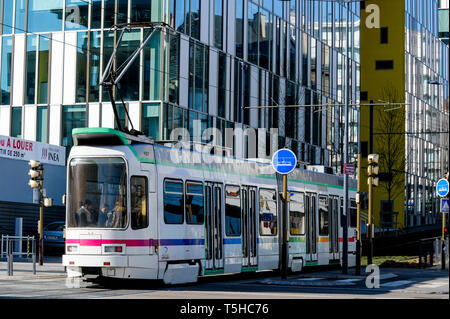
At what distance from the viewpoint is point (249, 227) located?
23.5 meters

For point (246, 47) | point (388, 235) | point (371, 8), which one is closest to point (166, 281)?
point (246, 47)

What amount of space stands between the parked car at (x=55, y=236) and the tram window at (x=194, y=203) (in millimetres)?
17287

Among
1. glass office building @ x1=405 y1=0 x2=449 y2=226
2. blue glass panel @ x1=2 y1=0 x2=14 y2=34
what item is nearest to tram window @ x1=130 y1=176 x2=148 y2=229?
blue glass panel @ x1=2 y1=0 x2=14 y2=34

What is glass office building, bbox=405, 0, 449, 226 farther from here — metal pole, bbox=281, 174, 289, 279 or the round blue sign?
the round blue sign

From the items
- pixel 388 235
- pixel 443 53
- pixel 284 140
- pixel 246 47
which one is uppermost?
pixel 443 53

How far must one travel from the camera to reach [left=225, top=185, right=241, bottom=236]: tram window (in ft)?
73.2

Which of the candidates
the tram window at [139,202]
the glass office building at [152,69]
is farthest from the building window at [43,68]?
the tram window at [139,202]

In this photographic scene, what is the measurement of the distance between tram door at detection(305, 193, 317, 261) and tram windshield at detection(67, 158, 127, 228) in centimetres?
1008

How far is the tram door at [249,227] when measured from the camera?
23.2 meters

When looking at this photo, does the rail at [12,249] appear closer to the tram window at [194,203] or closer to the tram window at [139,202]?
the tram window at [194,203]

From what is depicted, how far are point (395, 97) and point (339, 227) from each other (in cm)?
4462

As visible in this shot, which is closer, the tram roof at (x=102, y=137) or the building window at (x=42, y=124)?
the tram roof at (x=102, y=137)
